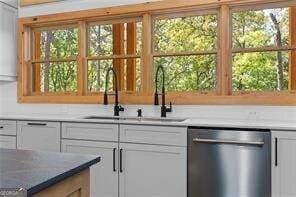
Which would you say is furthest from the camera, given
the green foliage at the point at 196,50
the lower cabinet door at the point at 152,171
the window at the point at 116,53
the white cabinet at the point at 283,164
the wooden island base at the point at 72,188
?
the window at the point at 116,53

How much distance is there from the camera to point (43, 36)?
4227 millimetres

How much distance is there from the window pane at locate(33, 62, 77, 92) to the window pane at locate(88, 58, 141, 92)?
234mm

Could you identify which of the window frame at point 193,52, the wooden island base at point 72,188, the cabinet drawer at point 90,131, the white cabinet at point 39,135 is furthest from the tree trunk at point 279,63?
the wooden island base at point 72,188

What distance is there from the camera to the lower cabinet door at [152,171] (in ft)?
8.78

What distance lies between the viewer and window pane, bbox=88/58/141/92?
3.70m

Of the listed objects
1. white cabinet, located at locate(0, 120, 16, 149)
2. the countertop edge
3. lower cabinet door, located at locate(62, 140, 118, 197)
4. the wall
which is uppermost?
the wall

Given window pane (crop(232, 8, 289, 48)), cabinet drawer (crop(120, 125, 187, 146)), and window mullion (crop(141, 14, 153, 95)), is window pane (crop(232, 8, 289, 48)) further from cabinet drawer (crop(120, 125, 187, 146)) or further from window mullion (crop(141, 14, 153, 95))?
cabinet drawer (crop(120, 125, 187, 146))

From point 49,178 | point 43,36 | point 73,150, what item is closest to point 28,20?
point 43,36

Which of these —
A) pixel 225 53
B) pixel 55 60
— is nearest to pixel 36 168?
pixel 225 53

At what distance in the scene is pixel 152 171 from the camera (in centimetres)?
277

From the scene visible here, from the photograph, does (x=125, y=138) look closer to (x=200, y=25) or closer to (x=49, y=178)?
(x=200, y=25)

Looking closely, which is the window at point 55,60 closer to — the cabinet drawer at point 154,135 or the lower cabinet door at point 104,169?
the lower cabinet door at point 104,169

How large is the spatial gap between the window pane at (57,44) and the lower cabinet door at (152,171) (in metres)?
1.73

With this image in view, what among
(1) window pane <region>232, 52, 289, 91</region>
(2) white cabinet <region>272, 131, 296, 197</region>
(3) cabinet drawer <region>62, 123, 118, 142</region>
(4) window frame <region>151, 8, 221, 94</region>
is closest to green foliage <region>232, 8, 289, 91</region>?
(1) window pane <region>232, 52, 289, 91</region>
